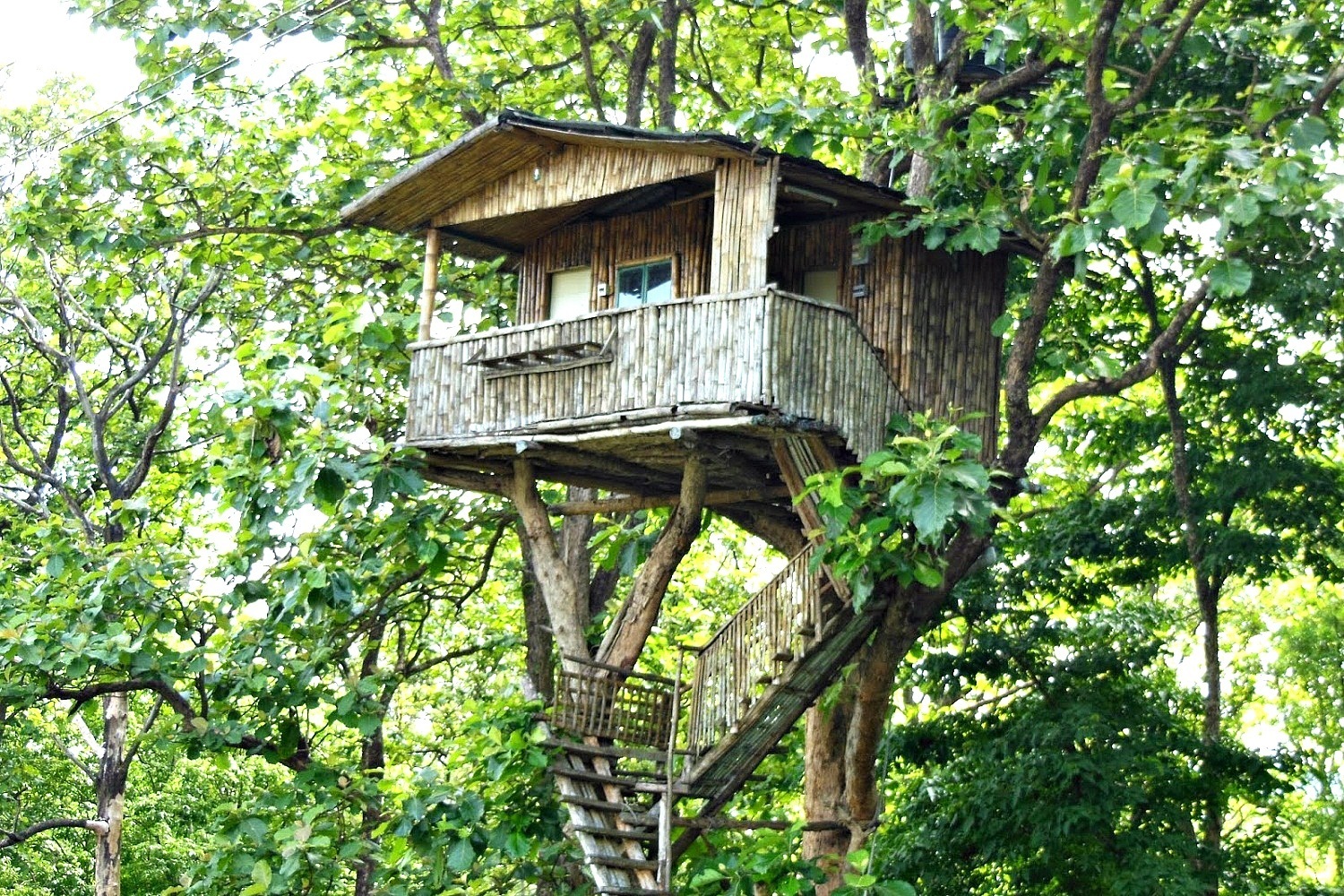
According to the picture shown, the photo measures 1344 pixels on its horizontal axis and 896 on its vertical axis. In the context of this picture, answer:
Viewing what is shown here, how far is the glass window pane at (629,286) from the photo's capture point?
16391 mm

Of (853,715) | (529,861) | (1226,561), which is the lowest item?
(529,861)

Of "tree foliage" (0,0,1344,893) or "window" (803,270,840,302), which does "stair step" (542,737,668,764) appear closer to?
"tree foliage" (0,0,1344,893)

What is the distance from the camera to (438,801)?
14297 mm

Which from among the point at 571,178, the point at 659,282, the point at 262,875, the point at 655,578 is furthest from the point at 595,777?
the point at 571,178

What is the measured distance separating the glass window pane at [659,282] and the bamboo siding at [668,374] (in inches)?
56.7

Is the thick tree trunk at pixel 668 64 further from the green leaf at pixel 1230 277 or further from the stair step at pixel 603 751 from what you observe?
the green leaf at pixel 1230 277

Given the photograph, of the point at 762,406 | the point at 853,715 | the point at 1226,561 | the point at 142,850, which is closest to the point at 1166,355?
the point at 1226,561

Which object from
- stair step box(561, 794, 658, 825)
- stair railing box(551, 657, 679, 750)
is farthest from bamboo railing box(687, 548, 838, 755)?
stair step box(561, 794, 658, 825)

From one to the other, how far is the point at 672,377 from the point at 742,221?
154 centimetres

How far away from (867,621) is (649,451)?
8.67 ft

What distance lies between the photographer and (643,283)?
1634cm

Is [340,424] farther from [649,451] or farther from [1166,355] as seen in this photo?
[1166,355]

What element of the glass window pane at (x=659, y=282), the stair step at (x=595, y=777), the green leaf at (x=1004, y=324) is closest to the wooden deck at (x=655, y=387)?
the green leaf at (x=1004, y=324)

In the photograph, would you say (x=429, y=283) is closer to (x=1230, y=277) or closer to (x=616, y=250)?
(x=616, y=250)
